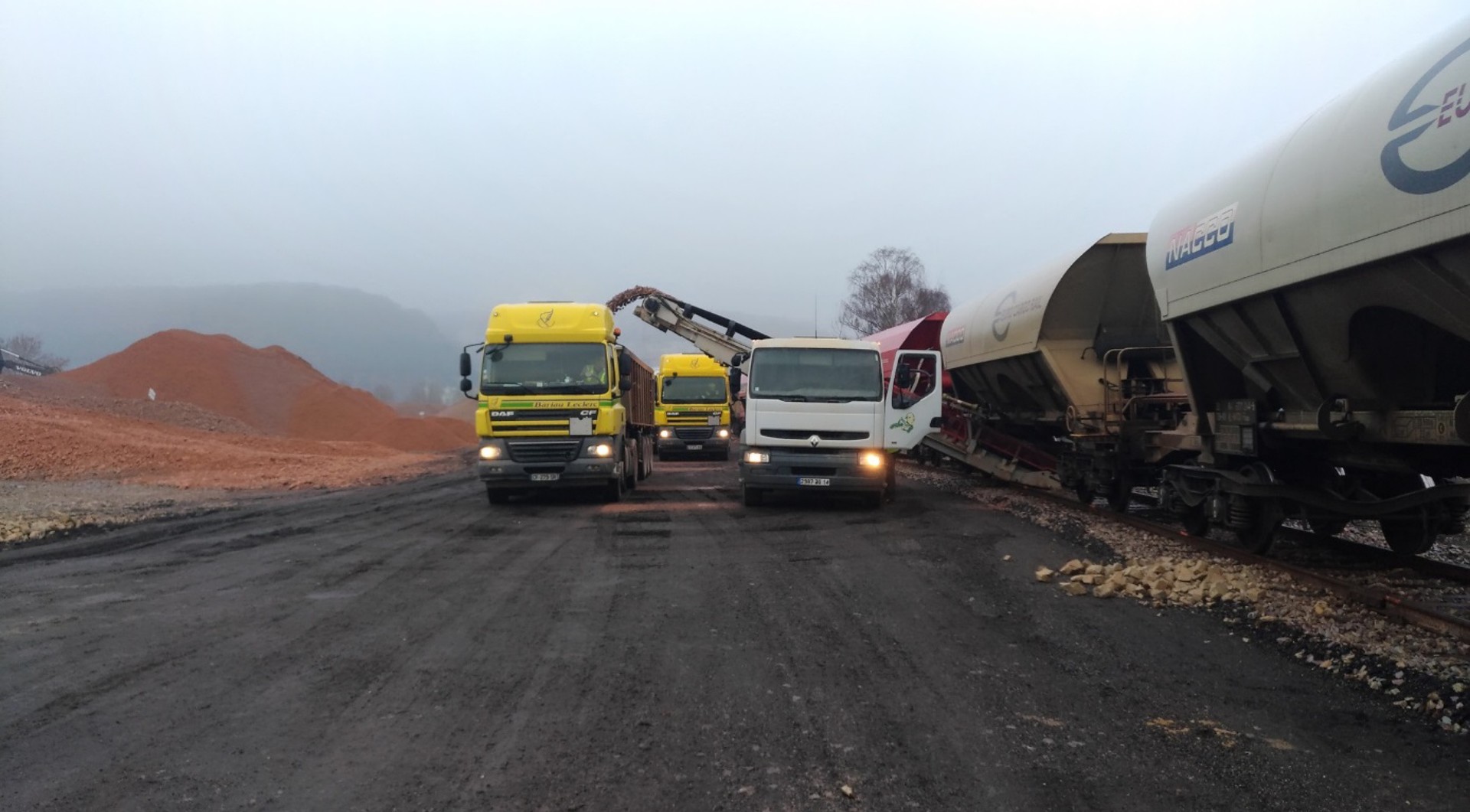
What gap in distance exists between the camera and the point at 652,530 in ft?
38.9

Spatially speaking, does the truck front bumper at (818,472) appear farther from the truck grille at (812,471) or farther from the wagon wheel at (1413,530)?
the wagon wheel at (1413,530)

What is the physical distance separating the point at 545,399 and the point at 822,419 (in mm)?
4191

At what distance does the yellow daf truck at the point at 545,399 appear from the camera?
14.2 meters

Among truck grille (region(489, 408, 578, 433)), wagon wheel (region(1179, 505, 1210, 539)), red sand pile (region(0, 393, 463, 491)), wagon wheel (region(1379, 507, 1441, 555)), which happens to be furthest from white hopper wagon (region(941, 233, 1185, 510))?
red sand pile (region(0, 393, 463, 491))

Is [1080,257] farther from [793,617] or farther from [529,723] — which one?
[529,723]

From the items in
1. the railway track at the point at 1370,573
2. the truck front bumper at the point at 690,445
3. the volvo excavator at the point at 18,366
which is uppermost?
the volvo excavator at the point at 18,366

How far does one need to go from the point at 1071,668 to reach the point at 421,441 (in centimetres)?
4297

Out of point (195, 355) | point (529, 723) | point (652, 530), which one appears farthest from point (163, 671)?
point (195, 355)

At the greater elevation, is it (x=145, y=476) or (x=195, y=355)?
(x=195, y=355)

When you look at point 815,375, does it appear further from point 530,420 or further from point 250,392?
point 250,392

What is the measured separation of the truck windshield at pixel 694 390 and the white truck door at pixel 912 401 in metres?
10.9

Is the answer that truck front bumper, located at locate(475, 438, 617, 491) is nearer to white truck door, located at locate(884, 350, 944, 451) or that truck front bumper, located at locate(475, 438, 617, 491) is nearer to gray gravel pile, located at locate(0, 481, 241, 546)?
white truck door, located at locate(884, 350, 944, 451)

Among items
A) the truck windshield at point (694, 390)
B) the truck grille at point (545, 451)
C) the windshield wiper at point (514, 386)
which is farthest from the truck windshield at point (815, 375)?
the truck windshield at point (694, 390)

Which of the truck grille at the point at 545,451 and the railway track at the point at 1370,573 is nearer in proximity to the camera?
the railway track at the point at 1370,573
